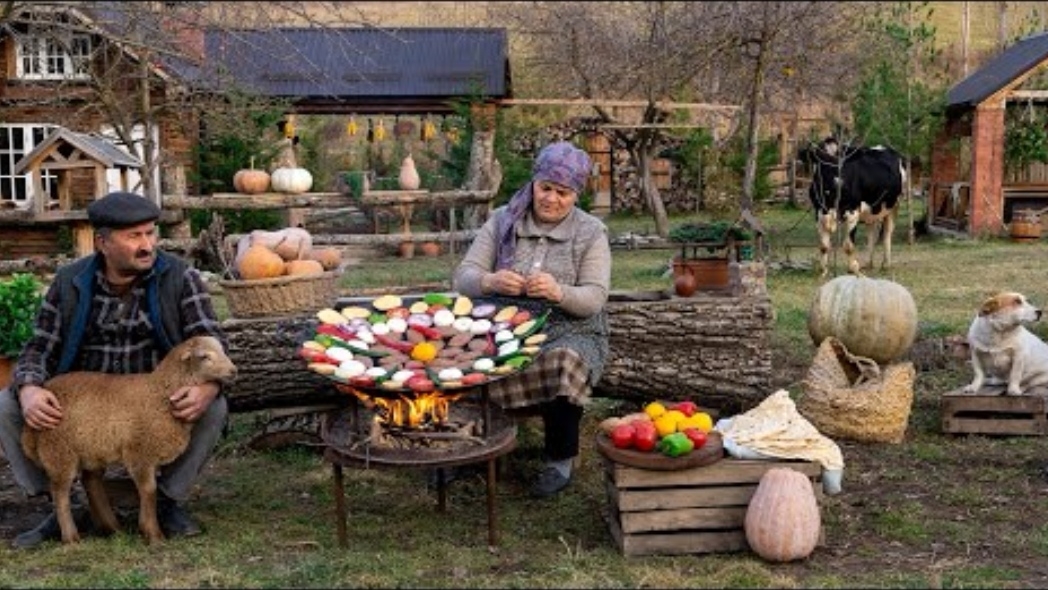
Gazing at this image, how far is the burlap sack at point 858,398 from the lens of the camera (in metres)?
6.55

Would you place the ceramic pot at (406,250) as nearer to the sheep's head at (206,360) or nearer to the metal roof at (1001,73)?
the metal roof at (1001,73)

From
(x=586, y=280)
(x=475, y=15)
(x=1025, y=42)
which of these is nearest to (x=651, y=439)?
(x=586, y=280)

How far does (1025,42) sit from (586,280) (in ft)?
59.5

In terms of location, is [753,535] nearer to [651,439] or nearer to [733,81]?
[651,439]

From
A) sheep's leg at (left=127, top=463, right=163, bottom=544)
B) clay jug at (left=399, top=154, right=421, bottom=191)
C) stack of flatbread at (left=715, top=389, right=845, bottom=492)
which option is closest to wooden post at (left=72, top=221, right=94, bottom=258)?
clay jug at (left=399, top=154, right=421, bottom=191)

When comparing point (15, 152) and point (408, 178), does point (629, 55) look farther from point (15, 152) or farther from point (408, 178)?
point (15, 152)

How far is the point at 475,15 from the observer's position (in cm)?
3941

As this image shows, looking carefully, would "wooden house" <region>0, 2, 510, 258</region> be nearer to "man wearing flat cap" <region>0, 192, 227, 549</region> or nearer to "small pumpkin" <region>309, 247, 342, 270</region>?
"small pumpkin" <region>309, 247, 342, 270</region>

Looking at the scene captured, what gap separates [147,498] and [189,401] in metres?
0.48

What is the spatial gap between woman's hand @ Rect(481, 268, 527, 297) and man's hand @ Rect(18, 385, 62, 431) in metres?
1.99

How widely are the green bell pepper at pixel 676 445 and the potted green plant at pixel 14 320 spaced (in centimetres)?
370

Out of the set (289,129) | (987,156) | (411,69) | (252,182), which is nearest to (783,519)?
(252,182)

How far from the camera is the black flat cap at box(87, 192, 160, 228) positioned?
4789 mm

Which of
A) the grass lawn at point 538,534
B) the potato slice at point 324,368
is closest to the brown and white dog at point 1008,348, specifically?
the grass lawn at point 538,534
